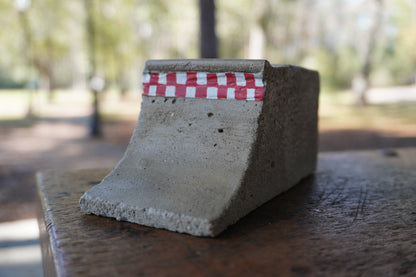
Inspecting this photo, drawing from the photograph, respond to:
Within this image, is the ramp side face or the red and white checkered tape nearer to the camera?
the ramp side face

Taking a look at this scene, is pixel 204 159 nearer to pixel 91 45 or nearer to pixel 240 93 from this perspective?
pixel 240 93

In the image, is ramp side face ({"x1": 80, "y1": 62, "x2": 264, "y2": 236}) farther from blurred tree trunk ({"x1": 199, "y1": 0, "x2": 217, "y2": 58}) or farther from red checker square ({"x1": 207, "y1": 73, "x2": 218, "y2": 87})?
blurred tree trunk ({"x1": 199, "y1": 0, "x2": 217, "y2": 58})

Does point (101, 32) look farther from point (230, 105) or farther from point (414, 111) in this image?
point (414, 111)

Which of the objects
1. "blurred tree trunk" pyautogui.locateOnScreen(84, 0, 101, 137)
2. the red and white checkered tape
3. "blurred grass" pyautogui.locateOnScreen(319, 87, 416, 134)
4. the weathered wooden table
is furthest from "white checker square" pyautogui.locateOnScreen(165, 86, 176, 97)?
"blurred grass" pyautogui.locateOnScreen(319, 87, 416, 134)

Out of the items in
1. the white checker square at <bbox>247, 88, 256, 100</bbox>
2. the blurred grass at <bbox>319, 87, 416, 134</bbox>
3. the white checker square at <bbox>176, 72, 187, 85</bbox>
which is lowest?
the blurred grass at <bbox>319, 87, 416, 134</bbox>

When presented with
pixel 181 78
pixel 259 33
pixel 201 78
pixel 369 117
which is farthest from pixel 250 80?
pixel 369 117

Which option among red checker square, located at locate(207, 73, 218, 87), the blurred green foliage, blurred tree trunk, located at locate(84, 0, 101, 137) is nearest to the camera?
red checker square, located at locate(207, 73, 218, 87)

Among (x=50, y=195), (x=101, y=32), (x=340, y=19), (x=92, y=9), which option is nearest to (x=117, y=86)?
(x=101, y=32)
